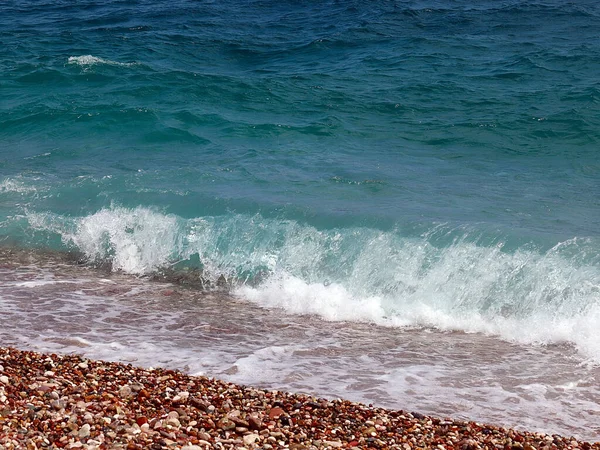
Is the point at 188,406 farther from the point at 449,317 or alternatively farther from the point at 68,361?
the point at 449,317

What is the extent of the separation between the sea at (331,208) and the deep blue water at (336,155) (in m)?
0.05

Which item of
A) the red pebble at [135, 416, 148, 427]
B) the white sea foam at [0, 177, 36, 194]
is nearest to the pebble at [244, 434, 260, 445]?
the red pebble at [135, 416, 148, 427]

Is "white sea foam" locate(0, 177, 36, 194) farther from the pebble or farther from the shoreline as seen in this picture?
the pebble

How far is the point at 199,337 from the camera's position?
869cm

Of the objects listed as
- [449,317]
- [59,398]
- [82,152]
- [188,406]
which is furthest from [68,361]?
[82,152]


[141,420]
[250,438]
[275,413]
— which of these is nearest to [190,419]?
[141,420]

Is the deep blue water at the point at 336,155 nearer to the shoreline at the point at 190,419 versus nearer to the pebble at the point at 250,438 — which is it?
the shoreline at the point at 190,419

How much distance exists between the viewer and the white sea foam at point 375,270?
948 centimetres

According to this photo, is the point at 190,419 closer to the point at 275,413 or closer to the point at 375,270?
the point at 275,413

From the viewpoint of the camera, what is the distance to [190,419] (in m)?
5.92

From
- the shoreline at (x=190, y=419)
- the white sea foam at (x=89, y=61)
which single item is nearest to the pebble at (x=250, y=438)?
the shoreline at (x=190, y=419)

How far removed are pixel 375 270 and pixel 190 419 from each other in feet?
17.0

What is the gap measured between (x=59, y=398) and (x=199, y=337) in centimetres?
274

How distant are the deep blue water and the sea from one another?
52mm
